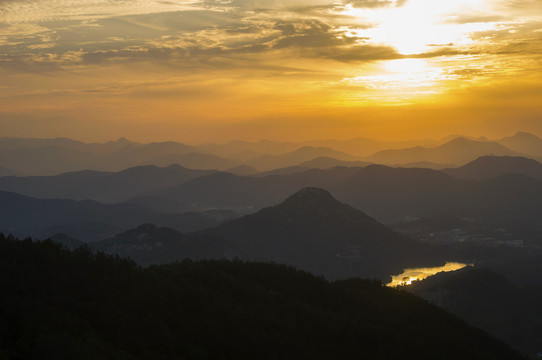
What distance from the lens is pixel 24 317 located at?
57.3 m

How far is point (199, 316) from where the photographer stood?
78.9 meters

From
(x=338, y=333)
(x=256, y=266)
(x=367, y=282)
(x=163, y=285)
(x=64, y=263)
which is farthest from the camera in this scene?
(x=367, y=282)

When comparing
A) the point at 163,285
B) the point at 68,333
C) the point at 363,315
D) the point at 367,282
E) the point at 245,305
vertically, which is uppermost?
the point at 68,333

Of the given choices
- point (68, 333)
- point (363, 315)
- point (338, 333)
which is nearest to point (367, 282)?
point (363, 315)

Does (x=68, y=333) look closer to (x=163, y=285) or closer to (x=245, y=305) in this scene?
(x=163, y=285)

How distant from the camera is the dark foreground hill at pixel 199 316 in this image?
58531 millimetres

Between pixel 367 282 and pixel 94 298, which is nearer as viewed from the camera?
pixel 94 298

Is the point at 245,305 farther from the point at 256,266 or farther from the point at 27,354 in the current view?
the point at 27,354

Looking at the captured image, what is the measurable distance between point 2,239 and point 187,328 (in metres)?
28.8

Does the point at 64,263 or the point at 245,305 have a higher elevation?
the point at 64,263

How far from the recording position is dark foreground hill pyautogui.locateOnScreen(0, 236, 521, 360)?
58531 mm

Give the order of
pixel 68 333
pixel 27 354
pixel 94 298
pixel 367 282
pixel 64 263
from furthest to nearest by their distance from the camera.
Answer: pixel 367 282 < pixel 64 263 < pixel 94 298 < pixel 68 333 < pixel 27 354

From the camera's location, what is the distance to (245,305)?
90.7 m

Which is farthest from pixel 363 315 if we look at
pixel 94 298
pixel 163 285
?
→ pixel 94 298
